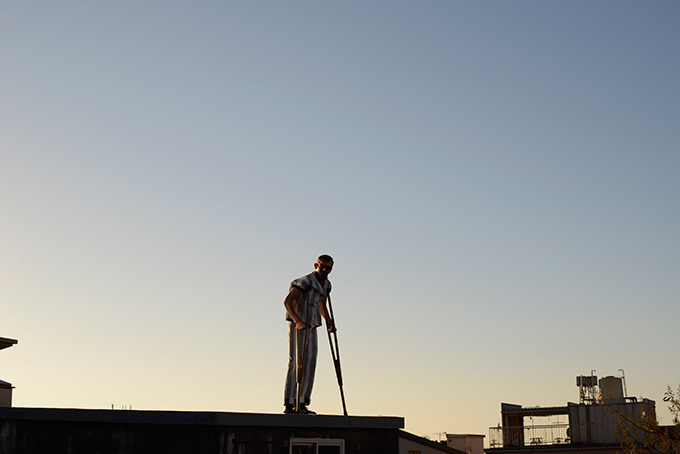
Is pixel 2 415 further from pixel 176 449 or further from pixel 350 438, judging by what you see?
pixel 350 438

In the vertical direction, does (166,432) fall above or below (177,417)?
below

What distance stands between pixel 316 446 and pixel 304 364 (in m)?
1.86

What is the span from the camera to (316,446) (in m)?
18.8

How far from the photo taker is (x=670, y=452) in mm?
31703

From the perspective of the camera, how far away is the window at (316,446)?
18594 mm

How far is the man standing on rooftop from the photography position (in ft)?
64.4

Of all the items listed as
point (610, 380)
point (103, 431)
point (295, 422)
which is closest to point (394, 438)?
point (295, 422)

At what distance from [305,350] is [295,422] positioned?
1809mm

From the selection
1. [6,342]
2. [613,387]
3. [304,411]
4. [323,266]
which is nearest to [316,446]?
[304,411]

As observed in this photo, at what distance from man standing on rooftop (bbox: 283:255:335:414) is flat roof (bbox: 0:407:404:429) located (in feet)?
2.87

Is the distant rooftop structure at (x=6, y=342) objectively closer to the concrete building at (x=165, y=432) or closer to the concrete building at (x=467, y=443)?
the concrete building at (x=165, y=432)

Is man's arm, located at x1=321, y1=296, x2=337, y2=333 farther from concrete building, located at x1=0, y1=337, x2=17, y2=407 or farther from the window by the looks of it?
concrete building, located at x1=0, y1=337, x2=17, y2=407

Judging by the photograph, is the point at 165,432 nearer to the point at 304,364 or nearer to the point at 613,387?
the point at 304,364

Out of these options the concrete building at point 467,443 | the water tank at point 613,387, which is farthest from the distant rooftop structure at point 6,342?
the water tank at point 613,387
